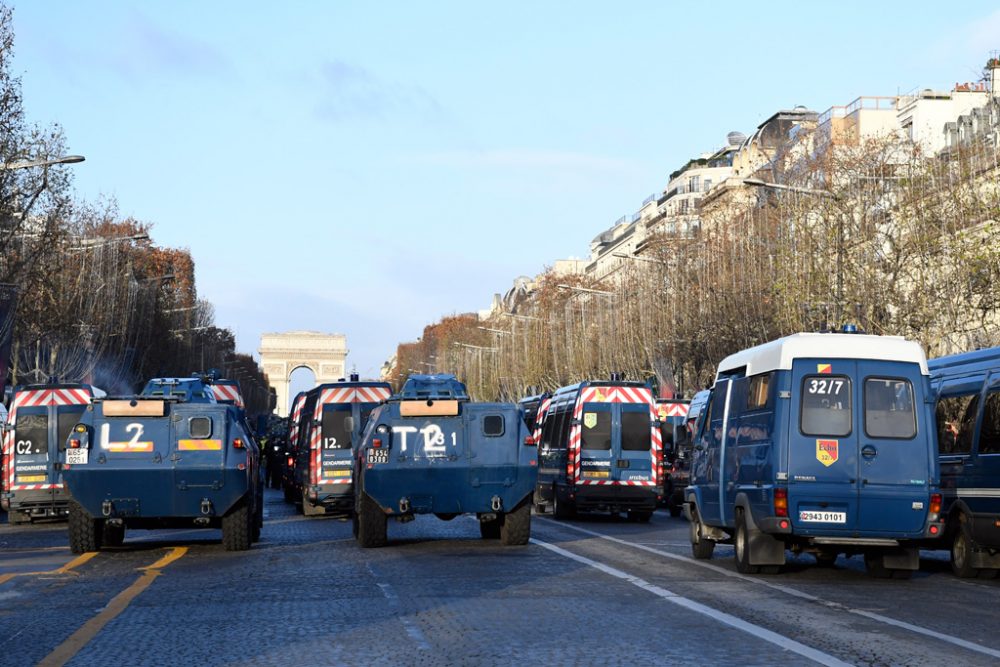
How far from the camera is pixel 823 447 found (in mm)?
17641

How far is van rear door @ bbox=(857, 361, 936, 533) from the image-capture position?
691 inches

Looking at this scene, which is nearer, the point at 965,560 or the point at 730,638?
the point at 730,638

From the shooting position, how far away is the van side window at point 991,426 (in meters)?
19.0

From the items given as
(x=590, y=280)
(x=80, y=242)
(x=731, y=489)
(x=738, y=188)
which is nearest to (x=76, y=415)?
(x=731, y=489)

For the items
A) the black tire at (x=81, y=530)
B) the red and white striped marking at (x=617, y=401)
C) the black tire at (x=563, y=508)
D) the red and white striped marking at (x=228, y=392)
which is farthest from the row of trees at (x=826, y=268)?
the black tire at (x=81, y=530)

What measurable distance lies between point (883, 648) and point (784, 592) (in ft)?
15.2

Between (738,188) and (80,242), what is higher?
(738,188)

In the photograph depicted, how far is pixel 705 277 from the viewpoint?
2485 inches

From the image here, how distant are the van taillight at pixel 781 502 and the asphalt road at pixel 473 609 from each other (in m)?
0.72

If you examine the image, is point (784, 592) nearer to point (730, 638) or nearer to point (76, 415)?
point (730, 638)

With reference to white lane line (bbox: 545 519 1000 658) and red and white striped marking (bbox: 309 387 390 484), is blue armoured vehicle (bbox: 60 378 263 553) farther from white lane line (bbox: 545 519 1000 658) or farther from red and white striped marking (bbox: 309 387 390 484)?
red and white striped marking (bbox: 309 387 390 484)

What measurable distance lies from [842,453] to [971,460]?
2675mm

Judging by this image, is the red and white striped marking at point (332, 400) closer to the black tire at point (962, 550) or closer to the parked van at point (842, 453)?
the black tire at point (962, 550)

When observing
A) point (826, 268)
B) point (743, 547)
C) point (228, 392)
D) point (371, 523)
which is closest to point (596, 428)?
point (228, 392)
